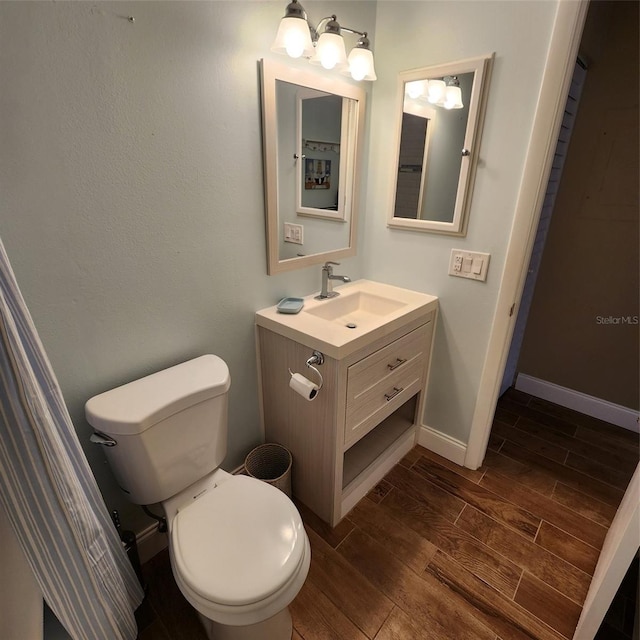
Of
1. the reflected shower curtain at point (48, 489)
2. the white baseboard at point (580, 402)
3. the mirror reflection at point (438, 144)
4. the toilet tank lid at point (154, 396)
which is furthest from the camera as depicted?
the white baseboard at point (580, 402)

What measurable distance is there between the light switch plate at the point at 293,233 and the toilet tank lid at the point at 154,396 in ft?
2.08

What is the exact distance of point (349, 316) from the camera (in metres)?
1.84

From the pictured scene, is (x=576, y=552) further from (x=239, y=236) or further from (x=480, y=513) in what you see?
(x=239, y=236)

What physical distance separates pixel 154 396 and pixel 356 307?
1110mm

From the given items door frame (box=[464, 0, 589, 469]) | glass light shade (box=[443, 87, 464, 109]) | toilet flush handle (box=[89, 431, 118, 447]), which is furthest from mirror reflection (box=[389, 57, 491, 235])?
toilet flush handle (box=[89, 431, 118, 447])

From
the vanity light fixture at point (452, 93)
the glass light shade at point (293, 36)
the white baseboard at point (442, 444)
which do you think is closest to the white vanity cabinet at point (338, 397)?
the white baseboard at point (442, 444)

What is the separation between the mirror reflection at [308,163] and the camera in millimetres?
1378

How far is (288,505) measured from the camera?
115cm

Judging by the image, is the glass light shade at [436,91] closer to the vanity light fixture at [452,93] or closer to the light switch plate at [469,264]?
the vanity light fixture at [452,93]

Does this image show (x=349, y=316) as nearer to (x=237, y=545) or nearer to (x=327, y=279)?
(x=327, y=279)

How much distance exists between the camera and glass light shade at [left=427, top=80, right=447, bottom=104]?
1.53 meters

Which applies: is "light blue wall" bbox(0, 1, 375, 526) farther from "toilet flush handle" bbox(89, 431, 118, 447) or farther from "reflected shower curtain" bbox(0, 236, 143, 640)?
"reflected shower curtain" bbox(0, 236, 143, 640)

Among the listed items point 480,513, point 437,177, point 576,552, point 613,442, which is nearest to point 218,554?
point 480,513

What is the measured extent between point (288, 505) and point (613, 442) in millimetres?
2105
